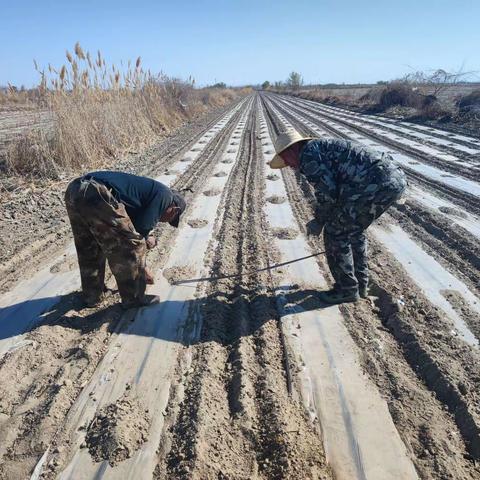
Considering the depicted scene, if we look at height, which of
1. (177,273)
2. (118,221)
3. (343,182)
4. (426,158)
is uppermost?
(343,182)

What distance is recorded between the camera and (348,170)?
3141 millimetres

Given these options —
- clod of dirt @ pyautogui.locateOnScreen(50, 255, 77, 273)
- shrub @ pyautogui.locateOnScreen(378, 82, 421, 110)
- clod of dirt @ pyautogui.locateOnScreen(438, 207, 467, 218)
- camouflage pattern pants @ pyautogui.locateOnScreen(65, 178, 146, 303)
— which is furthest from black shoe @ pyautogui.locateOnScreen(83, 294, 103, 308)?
shrub @ pyautogui.locateOnScreen(378, 82, 421, 110)

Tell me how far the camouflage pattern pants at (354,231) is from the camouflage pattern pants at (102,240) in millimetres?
1545

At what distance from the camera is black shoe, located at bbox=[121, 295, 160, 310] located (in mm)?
3378

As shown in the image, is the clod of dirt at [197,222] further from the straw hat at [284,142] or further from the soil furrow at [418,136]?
the soil furrow at [418,136]

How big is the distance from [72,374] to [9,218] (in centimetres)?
338

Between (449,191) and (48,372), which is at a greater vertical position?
(48,372)

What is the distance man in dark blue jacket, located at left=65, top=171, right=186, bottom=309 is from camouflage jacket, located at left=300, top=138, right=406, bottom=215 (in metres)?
1.10

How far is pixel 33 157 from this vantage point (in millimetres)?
6789

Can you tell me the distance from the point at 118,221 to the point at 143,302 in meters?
0.85

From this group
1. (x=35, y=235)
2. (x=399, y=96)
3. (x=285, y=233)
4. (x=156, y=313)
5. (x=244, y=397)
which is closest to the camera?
(x=244, y=397)

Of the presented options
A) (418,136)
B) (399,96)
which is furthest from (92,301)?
(399,96)

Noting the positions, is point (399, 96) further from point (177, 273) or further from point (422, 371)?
point (422, 371)

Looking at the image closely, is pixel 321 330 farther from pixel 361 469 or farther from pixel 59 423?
pixel 59 423
